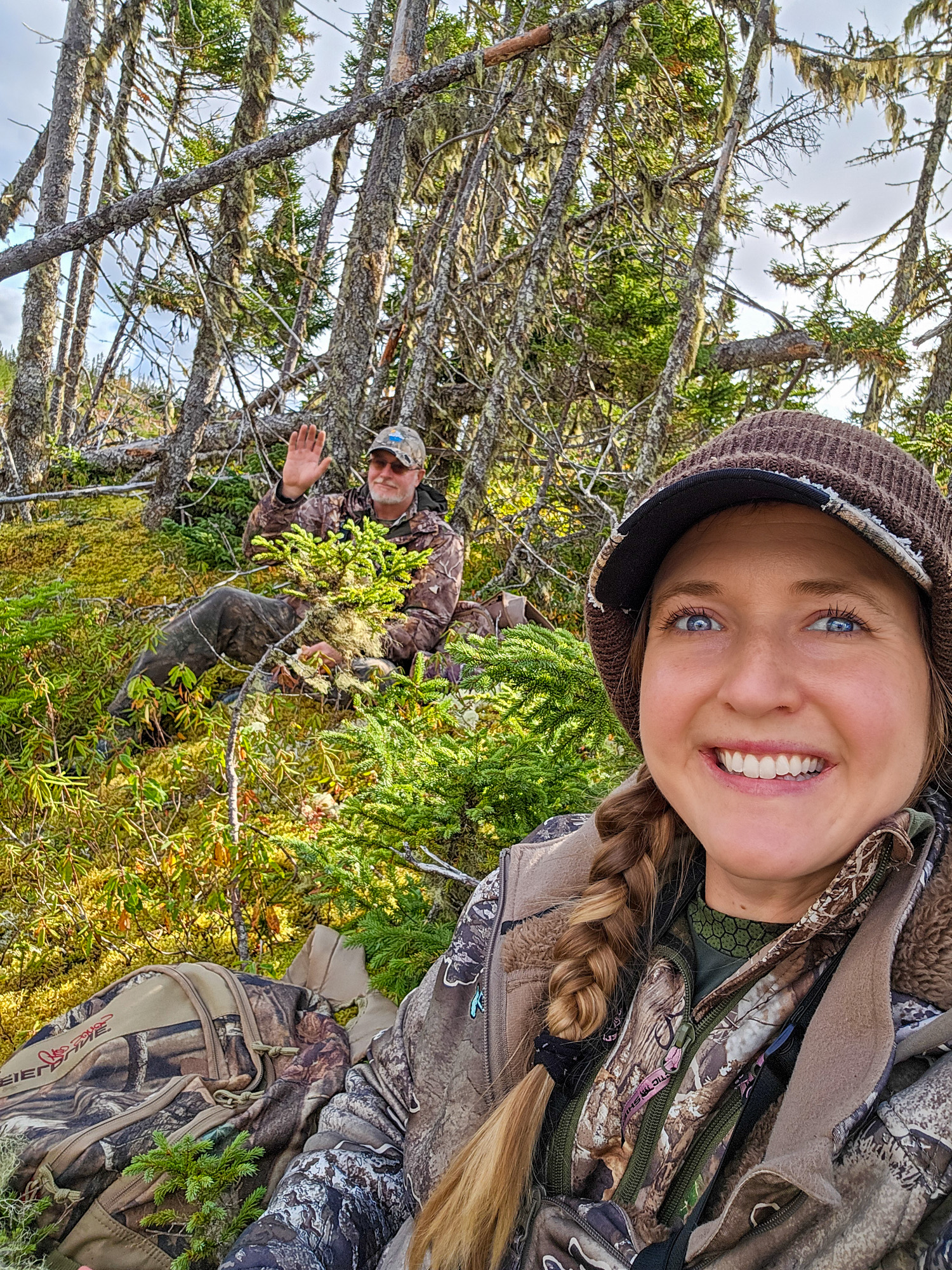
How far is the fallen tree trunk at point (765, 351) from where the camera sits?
404 inches

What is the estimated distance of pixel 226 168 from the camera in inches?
187

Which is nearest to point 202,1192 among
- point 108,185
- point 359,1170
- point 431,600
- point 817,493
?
point 359,1170

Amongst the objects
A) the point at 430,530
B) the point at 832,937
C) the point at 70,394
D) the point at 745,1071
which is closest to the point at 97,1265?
the point at 745,1071

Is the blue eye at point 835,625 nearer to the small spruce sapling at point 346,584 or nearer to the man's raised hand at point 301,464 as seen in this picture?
the small spruce sapling at point 346,584

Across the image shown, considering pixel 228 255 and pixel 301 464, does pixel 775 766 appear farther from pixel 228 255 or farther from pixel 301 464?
pixel 228 255

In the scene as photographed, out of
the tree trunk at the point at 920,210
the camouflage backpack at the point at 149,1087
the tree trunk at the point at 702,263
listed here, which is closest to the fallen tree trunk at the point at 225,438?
the tree trunk at the point at 702,263

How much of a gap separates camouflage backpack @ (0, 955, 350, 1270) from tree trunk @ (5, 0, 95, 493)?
947cm

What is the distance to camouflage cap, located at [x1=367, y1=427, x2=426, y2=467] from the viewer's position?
682cm

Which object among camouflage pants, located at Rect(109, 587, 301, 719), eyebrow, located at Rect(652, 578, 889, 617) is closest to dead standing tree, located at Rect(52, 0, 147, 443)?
camouflage pants, located at Rect(109, 587, 301, 719)

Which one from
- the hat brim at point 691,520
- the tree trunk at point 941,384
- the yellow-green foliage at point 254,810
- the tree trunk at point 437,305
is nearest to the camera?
the hat brim at point 691,520

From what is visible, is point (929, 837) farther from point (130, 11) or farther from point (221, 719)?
point (130, 11)

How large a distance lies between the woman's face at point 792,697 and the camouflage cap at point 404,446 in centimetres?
566

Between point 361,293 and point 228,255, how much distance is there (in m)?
1.41

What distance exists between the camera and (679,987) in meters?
1.51
